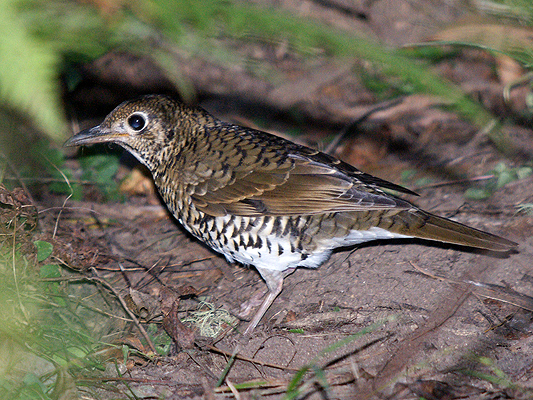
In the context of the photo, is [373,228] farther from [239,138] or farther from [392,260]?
[239,138]

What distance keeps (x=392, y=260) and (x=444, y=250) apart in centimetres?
38

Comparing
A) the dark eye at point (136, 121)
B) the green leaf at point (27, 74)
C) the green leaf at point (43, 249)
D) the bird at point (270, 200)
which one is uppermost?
the green leaf at point (27, 74)

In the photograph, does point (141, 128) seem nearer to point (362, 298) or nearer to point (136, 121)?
point (136, 121)

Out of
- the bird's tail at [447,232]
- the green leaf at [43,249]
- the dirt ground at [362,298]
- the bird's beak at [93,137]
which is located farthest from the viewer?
the bird's beak at [93,137]

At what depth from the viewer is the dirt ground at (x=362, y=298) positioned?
2.75 m

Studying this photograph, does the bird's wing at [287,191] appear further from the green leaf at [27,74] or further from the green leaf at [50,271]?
the green leaf at [27,74]

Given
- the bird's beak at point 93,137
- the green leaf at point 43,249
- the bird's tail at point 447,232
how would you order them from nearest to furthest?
1. the bird's tail at point 447,232
2. the green leaf at point 43,249
3. the bird's beak at point 93,137

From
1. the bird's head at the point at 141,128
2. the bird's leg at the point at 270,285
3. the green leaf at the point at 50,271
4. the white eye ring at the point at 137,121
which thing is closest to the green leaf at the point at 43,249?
the green leaf at the point at 50,271

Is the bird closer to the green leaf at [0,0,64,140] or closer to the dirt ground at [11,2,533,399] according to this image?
the dirt ground at [11,2,533,399]

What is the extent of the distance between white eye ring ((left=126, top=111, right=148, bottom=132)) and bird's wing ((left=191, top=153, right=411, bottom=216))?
693 millimetres

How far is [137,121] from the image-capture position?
3789 millimetres

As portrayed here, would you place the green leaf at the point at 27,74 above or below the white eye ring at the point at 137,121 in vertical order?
above

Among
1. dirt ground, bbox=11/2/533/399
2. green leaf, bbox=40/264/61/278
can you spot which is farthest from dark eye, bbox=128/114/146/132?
green leaf, bbox=40/264/61/278

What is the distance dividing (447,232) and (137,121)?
7.73 ft
